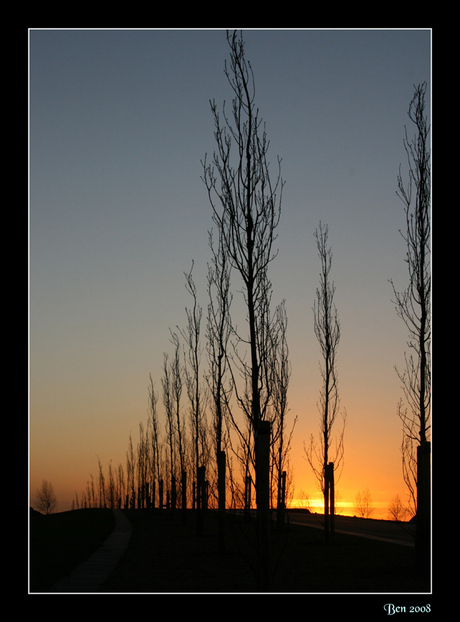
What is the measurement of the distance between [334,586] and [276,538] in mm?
9591

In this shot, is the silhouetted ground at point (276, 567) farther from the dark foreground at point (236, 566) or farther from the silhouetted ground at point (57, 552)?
the silhouetted ground at point (57, 552)

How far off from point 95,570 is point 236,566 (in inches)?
119

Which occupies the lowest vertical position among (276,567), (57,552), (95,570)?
(57,552)

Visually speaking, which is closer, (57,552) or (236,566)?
(236,566)

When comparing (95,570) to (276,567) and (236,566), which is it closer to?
(236,566)

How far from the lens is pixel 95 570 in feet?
49.8

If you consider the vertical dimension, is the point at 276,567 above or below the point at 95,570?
above

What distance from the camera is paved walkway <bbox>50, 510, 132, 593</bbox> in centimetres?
1250

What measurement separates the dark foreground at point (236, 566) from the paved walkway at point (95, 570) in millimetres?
216

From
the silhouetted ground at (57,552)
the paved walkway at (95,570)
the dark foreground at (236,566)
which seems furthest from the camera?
the silhouetted ground at (57,552)

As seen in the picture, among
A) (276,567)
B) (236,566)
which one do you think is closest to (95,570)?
(236,566)

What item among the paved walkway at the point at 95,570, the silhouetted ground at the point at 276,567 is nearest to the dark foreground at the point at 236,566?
the silhouetted ground at the point at 276,567

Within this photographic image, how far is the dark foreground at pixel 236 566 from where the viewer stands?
499 inches

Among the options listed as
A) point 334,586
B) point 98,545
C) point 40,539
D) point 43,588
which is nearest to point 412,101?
point 334,586
